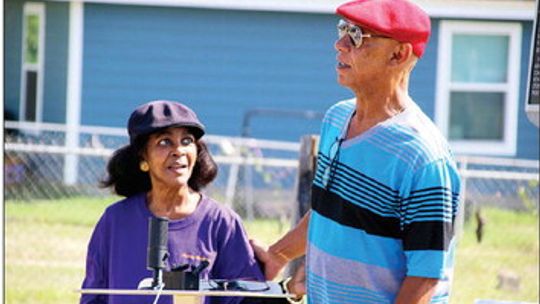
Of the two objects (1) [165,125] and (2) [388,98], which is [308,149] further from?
(2) [388,98]

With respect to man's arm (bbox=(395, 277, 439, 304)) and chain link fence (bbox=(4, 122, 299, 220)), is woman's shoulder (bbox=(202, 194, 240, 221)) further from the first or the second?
chain link fence (bbox=(4, 122, 299, 220))

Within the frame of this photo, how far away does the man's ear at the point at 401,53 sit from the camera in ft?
11.9

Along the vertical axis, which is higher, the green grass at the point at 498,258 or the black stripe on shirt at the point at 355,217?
the black stripe on shirt at the point at 355,217

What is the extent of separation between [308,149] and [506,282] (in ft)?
13.7

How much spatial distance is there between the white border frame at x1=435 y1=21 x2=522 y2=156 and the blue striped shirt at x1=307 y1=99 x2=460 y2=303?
13.5 metres

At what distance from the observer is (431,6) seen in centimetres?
1664

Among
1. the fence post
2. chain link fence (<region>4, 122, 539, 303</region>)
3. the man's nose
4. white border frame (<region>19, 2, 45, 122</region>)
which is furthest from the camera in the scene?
white border frame (<region>19, 2, 45, 122</region>)

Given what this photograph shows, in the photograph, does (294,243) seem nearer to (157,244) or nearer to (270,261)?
(270,261)

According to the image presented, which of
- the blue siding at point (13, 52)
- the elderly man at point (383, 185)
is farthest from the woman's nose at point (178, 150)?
the blue siding at point (13, 52)

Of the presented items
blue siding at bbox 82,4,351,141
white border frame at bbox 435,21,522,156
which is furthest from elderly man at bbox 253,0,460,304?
Result: white border frame at bbox 435,21,522,156

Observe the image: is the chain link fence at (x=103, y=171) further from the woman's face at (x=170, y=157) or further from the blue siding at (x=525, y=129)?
the woman's face at (x=170, y=157)

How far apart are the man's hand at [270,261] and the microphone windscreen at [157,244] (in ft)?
1.67

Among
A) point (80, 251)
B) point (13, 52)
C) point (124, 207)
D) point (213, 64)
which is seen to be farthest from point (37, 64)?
point (124, 207)

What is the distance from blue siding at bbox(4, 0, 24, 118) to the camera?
17.4 metres
